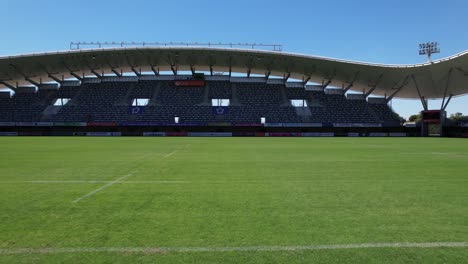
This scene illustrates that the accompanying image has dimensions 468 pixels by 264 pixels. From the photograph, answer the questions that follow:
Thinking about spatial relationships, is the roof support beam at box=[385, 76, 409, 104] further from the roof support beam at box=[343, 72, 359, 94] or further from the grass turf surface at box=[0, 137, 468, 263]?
the grass turf surface at box=[0, 137, 468, 263]

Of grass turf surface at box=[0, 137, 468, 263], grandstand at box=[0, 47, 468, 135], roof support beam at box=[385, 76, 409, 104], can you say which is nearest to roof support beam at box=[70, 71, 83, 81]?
grandstand at box=[0, 47, 468, 135]

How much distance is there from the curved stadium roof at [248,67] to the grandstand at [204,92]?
→ 0.16 meters

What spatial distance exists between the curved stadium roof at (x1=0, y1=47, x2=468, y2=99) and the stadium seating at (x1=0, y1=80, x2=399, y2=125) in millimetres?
3099

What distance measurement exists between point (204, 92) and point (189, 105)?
472 cm

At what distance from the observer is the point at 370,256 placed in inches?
120

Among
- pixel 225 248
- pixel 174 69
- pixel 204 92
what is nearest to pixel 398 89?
pixel 204 92

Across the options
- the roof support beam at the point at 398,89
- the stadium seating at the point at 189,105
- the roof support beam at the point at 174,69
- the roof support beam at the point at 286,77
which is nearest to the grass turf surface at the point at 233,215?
the stadium seating at the point at 189,105

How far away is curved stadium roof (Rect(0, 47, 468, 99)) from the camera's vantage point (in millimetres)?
45938

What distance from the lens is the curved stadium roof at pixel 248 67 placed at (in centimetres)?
4594

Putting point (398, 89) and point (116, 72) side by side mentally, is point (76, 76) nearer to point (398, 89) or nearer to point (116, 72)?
point (116, 72)

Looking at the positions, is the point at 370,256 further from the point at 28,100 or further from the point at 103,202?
the point at 28,100

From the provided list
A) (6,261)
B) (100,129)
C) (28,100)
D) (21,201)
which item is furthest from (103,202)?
(28,100)

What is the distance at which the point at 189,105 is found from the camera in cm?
5462

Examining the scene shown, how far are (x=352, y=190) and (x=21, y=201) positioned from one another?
6.35 metres
